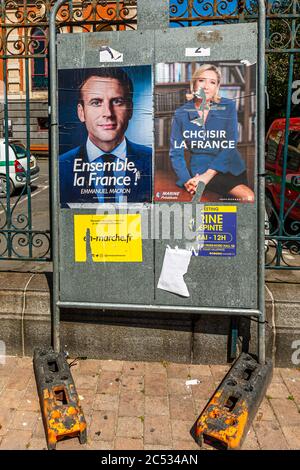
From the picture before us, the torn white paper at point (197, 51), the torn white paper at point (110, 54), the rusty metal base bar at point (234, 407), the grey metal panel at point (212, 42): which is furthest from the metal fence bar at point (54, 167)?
the rusty metal base bar at point (234, 407)

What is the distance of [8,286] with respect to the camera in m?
4.13

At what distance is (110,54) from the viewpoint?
11.6 ft

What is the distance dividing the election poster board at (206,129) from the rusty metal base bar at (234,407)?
1437 millimetres

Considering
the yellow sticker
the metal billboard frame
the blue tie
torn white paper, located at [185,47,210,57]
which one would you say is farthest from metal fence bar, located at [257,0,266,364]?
the blue tie

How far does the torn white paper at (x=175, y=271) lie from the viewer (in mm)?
3678

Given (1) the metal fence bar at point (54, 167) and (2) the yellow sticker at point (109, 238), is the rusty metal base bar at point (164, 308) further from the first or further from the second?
(2) the yellow sticker at point (109, 238)

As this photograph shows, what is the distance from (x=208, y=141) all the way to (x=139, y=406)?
2.23 m

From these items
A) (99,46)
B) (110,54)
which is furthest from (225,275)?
(99,46)

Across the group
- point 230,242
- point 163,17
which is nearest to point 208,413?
point 230,242

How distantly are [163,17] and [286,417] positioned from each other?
3.35 m

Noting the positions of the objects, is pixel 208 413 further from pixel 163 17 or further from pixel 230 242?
pixel 163 17

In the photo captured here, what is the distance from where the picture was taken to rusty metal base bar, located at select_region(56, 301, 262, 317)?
3.61m

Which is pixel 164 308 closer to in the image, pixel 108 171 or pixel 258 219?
pixel 258 219

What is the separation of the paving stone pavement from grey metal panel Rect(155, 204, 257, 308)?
0.72 meters
